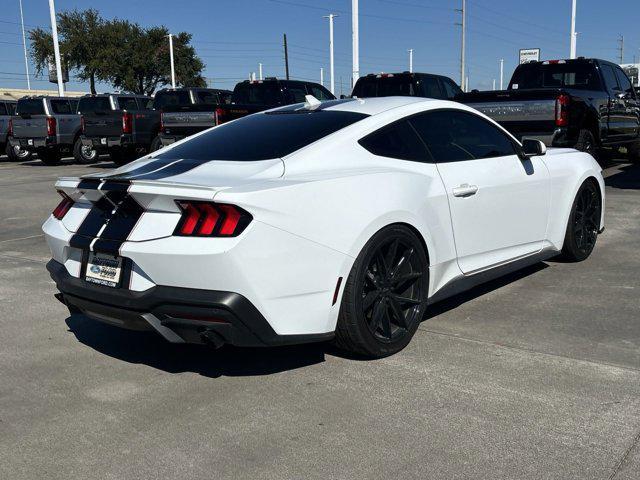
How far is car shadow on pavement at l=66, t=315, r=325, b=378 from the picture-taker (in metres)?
4.02

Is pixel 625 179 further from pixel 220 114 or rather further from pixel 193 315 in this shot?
pixel 193 315

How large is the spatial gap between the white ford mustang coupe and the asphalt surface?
0.32 metres

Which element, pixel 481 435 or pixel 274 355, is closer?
pixel 481 435

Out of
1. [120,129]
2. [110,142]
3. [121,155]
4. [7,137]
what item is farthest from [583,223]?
[7,137]

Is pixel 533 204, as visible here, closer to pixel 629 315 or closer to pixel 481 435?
pixel 629 315

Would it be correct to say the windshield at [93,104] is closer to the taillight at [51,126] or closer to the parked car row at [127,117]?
the parked car row at [127,117]

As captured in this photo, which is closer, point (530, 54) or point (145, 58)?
point (530, 54)

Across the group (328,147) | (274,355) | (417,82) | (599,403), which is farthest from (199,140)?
(417,82)

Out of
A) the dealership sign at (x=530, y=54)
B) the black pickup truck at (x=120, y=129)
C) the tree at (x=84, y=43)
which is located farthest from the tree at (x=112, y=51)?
the black pickup truck at (x=120, y=129)

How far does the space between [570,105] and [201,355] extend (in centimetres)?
788

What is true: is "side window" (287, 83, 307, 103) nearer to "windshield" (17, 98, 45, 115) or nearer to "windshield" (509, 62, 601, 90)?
"windshield" (509, 62, 601, 90)

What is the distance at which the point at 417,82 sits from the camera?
1344 centimetres

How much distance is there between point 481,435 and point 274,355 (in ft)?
4.90

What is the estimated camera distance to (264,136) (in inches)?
172
